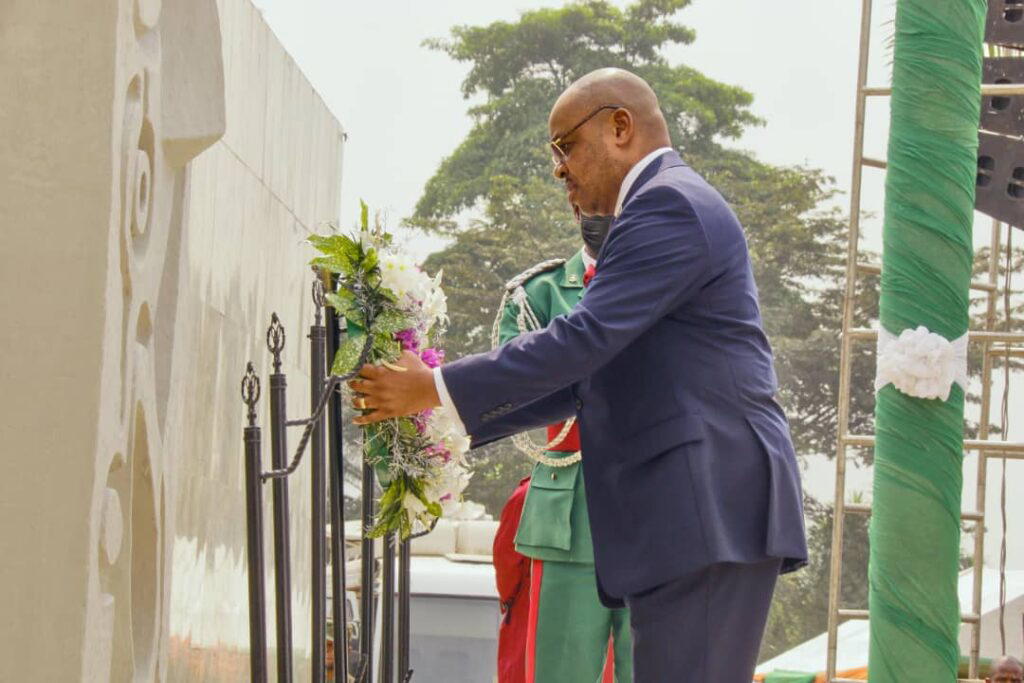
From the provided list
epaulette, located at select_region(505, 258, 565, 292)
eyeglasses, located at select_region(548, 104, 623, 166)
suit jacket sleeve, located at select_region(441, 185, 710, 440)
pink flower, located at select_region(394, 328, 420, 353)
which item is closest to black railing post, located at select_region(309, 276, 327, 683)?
pink flower, located at select_region(394, 328, 420, 353)

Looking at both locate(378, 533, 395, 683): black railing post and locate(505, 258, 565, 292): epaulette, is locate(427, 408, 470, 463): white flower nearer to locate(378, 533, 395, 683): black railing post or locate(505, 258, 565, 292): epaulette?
locate(378, 533, 395, 683): black railing post

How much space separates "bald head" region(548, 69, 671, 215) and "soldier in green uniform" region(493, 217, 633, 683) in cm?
93

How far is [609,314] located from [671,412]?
0.23 metres

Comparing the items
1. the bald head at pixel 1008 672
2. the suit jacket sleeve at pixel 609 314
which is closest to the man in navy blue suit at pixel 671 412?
the suit jacket sleeve at pixel 609 314

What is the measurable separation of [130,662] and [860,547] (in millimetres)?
28892

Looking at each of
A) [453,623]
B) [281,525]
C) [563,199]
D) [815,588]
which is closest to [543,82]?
[563,199]

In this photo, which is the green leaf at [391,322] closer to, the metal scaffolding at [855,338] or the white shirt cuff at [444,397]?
the white shirt cuff at [444,397]

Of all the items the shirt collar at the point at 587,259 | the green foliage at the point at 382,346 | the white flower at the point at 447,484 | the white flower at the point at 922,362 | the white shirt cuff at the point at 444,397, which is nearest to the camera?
the white shirt cuff at the point at 444,397

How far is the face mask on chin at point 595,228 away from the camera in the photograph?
4.16 meters

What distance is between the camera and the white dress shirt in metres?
3.43

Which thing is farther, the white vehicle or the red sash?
the white vehicle

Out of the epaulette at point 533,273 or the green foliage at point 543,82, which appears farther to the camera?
the green foliage at point 543,82

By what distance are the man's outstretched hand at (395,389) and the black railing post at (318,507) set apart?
0.79 feet

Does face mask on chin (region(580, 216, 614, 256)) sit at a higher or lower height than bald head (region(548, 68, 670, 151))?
lower
